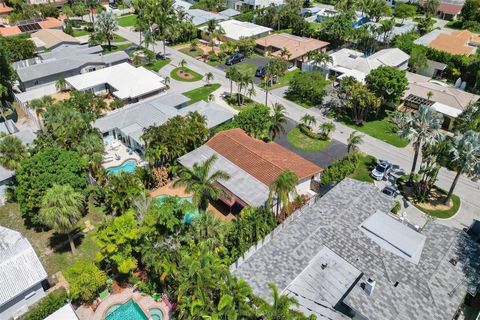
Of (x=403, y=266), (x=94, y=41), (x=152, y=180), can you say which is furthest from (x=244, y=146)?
(x=94, y=41)

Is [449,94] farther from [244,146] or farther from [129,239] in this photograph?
[129,239]

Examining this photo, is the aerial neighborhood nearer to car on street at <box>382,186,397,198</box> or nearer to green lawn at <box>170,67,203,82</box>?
car on street at <box>382,186,397,198</box>

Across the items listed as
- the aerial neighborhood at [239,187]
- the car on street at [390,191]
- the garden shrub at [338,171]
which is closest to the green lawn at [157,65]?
the aerial neighborhood at [239,187]

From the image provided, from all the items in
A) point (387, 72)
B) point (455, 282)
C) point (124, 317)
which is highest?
point (387, 72)

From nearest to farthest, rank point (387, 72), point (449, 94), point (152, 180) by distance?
point (152, 180) → point (387, 72) → point (449, 94)

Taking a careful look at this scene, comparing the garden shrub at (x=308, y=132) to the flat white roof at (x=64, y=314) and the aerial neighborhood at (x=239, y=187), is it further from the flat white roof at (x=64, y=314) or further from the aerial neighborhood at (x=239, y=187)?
the flat white roof at (x=64, y=314)

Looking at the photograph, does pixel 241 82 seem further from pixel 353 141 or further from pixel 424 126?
pixel 424 126
